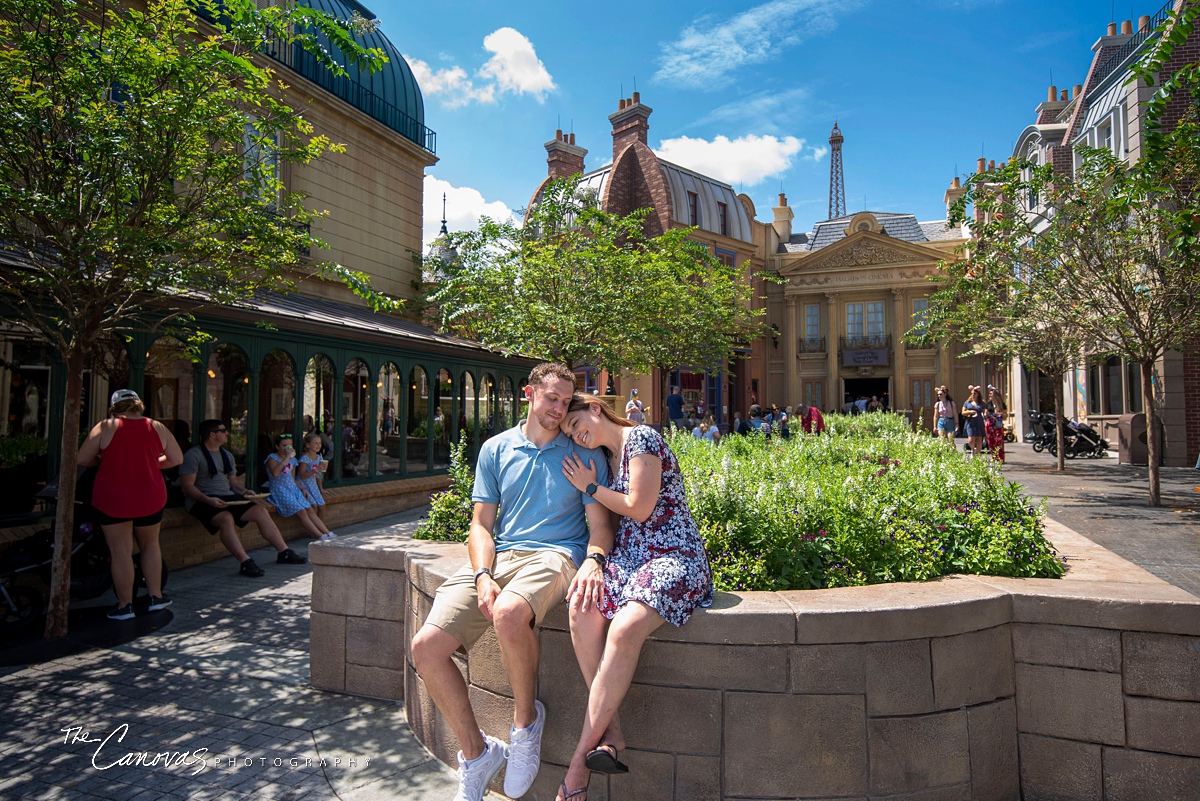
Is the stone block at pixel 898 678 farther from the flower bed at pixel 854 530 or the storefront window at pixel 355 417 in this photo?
the storefront window at pixel 355 417

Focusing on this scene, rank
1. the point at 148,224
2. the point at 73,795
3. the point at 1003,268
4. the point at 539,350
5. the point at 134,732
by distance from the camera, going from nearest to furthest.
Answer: the point at 73,795 → the point at 134,732 → the point at 148,224 → the point at 1003,268 → the point at 539,350

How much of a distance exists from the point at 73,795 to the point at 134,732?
2.21ft

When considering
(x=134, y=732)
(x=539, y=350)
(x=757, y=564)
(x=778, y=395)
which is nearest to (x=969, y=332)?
(x=539, y=350)

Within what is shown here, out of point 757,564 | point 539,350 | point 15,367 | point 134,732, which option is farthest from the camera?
point 539,350

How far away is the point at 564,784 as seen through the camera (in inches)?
112

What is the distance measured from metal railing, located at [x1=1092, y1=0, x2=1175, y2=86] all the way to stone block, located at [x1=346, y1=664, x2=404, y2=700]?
20.8 m

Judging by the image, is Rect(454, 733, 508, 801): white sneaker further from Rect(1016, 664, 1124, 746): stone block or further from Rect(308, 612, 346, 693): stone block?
Rect(1016, 664, 1124, 746): stone block

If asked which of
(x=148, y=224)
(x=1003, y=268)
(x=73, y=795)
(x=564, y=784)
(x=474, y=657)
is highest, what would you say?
(x=1003, y=268)

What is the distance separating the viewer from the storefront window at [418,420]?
13.2 meters

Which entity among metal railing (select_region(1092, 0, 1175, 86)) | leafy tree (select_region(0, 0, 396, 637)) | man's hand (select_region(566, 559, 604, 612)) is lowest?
man's hand (select_region(566, 559, 604, 612))

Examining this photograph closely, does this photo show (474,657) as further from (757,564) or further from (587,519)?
(757,564)

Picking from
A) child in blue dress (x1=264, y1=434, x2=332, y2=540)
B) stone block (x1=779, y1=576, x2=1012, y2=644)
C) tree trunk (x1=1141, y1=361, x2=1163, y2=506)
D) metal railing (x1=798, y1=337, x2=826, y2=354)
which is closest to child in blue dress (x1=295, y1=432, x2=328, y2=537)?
child in blue dress (x1=264, y1=434, x2=332, y2=540)

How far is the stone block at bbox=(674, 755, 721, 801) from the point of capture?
2896mm

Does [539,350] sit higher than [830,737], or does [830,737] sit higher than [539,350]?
[539,350]
